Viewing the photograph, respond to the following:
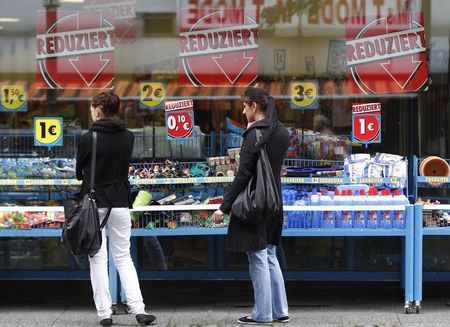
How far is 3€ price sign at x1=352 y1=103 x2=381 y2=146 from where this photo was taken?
831cm

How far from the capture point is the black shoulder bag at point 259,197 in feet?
22.2

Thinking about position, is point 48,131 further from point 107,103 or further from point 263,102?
point 263,102

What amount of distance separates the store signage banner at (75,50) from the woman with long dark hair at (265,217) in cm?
194

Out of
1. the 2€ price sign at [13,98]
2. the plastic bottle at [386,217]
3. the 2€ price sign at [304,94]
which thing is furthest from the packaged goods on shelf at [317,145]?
the 2€ price sign at [13,98]

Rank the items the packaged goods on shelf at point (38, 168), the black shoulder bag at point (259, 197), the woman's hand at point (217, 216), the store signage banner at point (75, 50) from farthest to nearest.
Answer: the store signage banner at point (75, 50) → the packaged goods on shelf at point (38, 168) → the woman's hand at point (217, 216) → the black shoulder bag at point (259, 197)

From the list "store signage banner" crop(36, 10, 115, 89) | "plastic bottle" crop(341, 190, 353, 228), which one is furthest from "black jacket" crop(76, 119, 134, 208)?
"plastic bottle" crop(341, 190, 353, 228)

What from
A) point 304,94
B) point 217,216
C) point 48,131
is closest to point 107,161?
point 217,216

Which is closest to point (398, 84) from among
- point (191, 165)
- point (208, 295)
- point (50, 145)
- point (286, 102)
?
point (286, 102)

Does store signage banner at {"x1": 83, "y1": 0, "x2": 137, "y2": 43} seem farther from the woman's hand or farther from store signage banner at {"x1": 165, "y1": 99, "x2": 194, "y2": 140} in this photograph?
the woman's hand

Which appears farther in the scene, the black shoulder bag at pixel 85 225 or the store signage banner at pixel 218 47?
the store signage banner at pixel 218 47

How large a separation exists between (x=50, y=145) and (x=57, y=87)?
52 cm

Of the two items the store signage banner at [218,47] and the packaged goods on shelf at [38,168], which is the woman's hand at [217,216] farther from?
the store signage banner at [218,47]

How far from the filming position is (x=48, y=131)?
834 centimetres

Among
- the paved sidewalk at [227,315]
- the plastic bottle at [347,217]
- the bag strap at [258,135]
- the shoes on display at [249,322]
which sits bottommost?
the paved sidewalk at [227,315]
